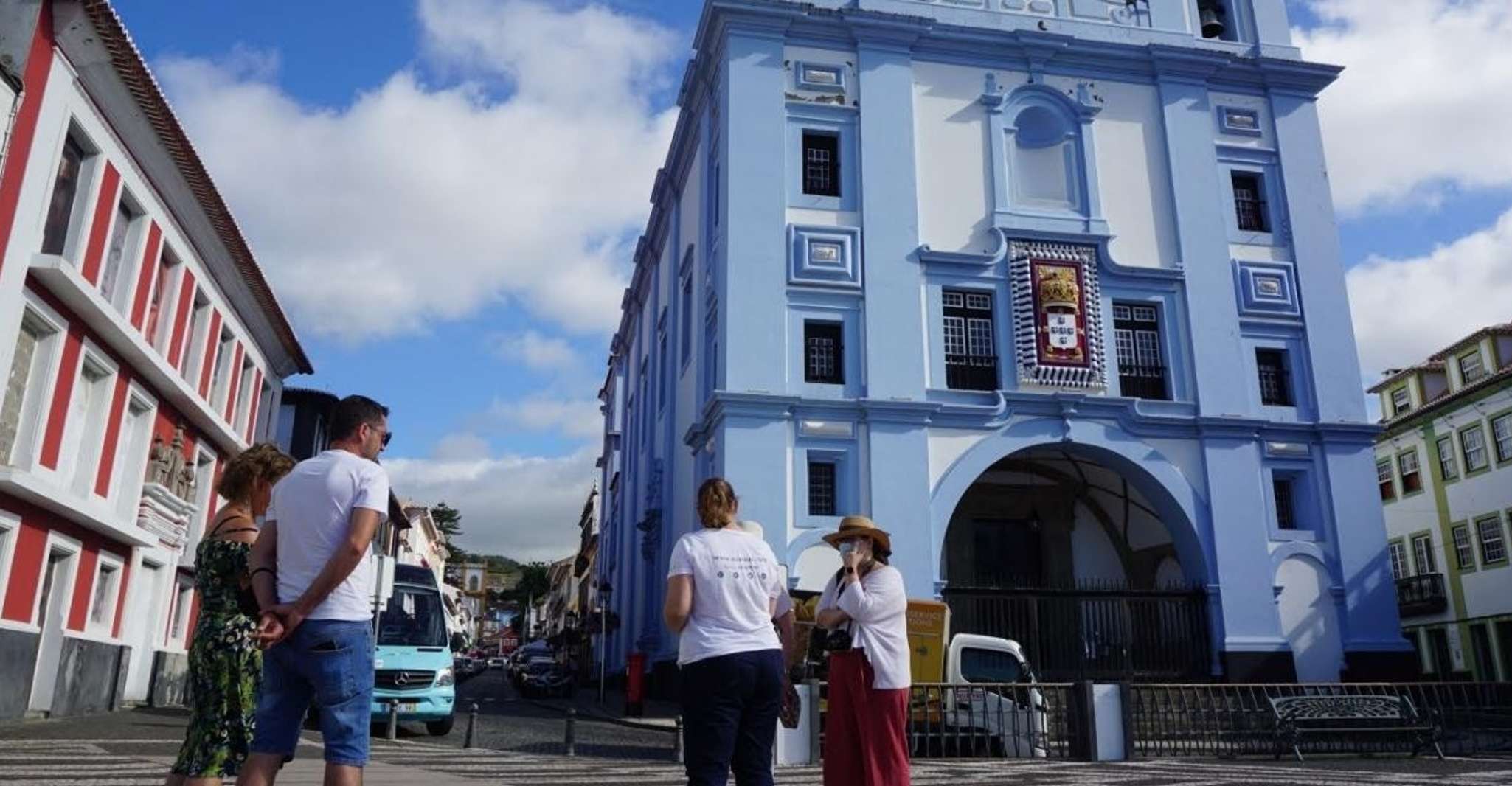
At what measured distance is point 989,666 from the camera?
14.6 metres

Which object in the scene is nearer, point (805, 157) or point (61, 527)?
point (61, 527)

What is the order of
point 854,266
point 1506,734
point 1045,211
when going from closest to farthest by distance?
1. point 1506,734
2. point 854,266
3. point 1045,211

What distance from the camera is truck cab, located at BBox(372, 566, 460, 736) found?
583 inches

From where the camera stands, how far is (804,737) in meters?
11.9

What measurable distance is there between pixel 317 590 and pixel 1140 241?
21194 mm

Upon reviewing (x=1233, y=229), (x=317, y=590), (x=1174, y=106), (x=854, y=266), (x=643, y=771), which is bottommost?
(x=643, y=771)

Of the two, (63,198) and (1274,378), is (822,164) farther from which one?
(63,198)

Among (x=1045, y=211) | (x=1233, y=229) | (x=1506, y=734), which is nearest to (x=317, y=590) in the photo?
(x=1506, y=734)

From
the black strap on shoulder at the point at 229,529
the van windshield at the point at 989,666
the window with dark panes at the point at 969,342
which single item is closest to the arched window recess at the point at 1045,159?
the window with dark panes at the point at 969,342

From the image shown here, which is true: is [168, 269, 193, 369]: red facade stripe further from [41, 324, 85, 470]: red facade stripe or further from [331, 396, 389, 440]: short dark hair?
[331, 396, 389, 440]: short dark hair

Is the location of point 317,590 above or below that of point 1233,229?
below

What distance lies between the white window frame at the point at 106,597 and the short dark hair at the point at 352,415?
579 inches

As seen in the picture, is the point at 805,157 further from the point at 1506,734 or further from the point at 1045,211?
the point at 1506,734

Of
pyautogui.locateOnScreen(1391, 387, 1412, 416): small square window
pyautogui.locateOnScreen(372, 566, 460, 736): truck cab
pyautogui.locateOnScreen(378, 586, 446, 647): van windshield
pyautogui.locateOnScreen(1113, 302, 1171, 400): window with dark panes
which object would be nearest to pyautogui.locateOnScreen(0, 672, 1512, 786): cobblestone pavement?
pyautogui.locateOnScreen(372, 566, 460, 736): truck cab
